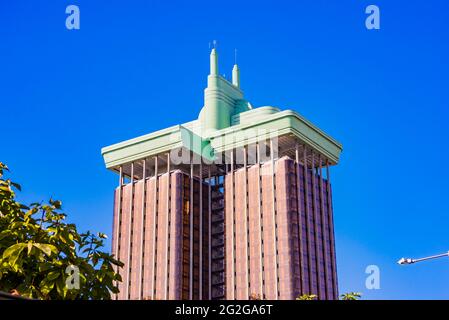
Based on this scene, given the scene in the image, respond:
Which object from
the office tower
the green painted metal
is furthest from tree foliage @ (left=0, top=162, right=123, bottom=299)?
the green painted metal

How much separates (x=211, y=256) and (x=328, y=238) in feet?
89.7

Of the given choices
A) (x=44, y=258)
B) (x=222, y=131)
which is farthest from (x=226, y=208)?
(x=44, y=258)

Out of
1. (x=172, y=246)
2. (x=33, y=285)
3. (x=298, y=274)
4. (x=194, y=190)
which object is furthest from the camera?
(x=194, y=190)

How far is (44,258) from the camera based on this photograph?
2767cm

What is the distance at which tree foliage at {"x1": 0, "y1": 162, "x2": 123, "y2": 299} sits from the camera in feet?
86.9

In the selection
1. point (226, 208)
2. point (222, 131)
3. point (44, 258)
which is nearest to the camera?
point (44, 258)

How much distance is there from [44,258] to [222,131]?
14362 cm

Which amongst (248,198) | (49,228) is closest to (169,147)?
(248,198)

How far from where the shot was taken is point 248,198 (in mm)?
161875

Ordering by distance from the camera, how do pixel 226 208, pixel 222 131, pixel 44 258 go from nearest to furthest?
pixel 44 258 < pixel 226 208 < pixel 222 131

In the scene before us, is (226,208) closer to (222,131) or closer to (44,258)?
(222,131)

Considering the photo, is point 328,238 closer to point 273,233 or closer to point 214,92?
point 273,233

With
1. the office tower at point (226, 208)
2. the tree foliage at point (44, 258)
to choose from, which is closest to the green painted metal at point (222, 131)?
the office tower at point (226, 208)

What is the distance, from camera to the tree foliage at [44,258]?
26.5 m
